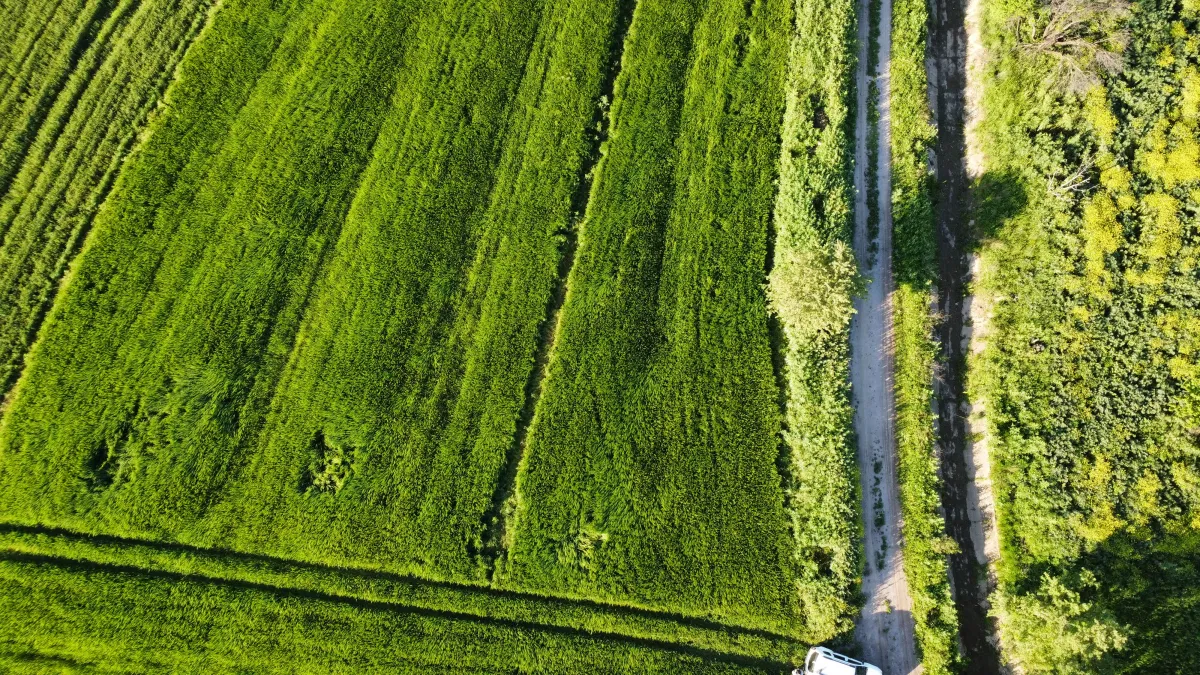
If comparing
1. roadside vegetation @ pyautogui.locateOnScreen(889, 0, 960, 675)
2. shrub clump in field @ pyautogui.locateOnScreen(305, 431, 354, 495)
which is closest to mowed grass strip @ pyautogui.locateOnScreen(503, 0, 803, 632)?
roadside vegetation @ pyautogui.locateOnScreen(889, 0, 960, 675)

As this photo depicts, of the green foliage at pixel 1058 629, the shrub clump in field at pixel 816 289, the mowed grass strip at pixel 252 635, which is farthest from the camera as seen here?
the shrub clump in field at pixel 816 289

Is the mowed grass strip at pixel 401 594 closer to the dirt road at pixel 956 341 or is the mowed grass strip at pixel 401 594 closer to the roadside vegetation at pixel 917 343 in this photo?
the roadside vegetation at pixel 917 343

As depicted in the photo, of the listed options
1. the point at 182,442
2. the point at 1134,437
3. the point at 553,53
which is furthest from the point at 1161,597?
the point at 182,442

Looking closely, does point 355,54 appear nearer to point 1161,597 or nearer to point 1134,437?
point 1134,437

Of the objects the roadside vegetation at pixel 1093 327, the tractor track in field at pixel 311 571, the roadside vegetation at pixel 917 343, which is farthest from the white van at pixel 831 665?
the roadside vegetation at pixel 1093 327

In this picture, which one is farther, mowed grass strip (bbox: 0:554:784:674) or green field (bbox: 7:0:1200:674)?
green field (bbox: 7:0:1200:674)

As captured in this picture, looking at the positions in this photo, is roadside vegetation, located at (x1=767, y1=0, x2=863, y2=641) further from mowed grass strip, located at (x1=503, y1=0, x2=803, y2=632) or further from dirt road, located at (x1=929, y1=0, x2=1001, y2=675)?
dirt road, located at (x1=929, y1=0, x2=1001, y2=675)

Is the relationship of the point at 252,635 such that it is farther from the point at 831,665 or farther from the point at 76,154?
the point at 76,154
